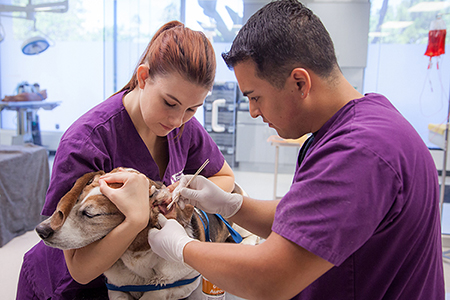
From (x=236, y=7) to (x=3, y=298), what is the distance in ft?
10.8

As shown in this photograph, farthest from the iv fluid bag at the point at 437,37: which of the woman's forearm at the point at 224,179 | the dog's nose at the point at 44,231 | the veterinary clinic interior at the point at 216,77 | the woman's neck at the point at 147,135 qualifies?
the dog's nose at the point at 44,231

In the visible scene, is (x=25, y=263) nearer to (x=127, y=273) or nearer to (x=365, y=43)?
(x=127, y=273)

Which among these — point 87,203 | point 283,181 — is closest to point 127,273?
point 87,203

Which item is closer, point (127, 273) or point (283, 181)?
point (127, 273)

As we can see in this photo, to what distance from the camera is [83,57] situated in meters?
3.99

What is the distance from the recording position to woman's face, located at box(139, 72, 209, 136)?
1.11m

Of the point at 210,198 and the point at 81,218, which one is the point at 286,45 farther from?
the point at 81,218

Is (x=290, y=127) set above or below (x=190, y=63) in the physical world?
below

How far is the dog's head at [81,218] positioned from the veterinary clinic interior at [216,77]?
2.31 metres

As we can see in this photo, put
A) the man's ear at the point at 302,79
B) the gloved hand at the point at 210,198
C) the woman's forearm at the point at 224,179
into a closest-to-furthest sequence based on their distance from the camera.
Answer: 1. the man's ear at the point at 302,79
2. the gloved hand at the point at 210,198
3. the woman's forearm at the point at 224,179

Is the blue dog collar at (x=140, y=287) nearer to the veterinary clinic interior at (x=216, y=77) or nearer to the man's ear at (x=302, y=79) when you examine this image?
the man's ear at (x=302, y=79)

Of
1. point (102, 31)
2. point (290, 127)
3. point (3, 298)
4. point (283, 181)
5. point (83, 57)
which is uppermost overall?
point (102, 31)

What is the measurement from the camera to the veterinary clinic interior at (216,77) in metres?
3.10

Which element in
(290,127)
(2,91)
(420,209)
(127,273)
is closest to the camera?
(420,209)
